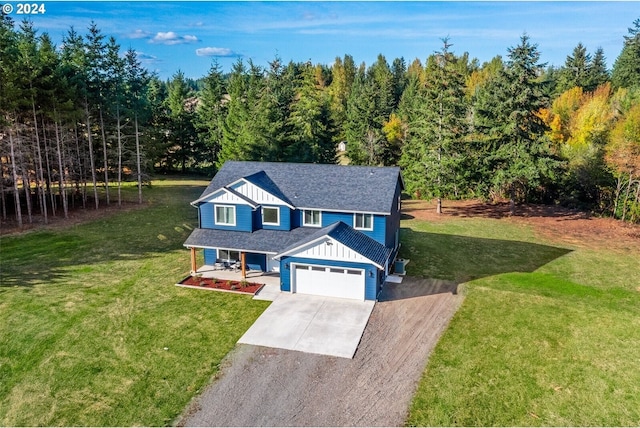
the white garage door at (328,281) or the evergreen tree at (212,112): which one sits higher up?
the evergreen tree at (212,112)

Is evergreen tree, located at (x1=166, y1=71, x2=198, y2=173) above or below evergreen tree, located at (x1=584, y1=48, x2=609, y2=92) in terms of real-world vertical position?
below

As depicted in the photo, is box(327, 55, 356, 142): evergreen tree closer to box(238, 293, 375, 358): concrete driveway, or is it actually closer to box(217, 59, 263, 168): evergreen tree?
box(217, 59, 263, 168): evergreen tree

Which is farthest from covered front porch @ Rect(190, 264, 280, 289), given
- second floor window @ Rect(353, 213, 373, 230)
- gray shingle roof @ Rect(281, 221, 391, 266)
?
second floor window @ Rect(353, 213, 373, 230)

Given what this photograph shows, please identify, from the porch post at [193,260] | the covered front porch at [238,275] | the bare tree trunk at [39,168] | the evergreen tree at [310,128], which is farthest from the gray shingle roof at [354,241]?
the evergreen tree at [310,128]

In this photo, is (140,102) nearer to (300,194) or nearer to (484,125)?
(300,194)

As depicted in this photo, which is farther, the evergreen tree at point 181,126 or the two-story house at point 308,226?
the evergreen tree at point 181,126

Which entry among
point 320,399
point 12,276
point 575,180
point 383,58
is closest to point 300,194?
point 320,399

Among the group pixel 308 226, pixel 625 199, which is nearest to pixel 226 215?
pixel 308 226

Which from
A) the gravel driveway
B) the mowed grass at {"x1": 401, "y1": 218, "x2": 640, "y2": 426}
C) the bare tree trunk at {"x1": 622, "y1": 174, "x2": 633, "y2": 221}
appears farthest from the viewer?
the bare tree trunk at {"x1": 622, "y1": 174, "x2": 633, "y2": 221}

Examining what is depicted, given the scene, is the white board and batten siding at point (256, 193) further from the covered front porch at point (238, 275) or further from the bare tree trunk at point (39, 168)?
the bare tree trunk at point (39, 168)
